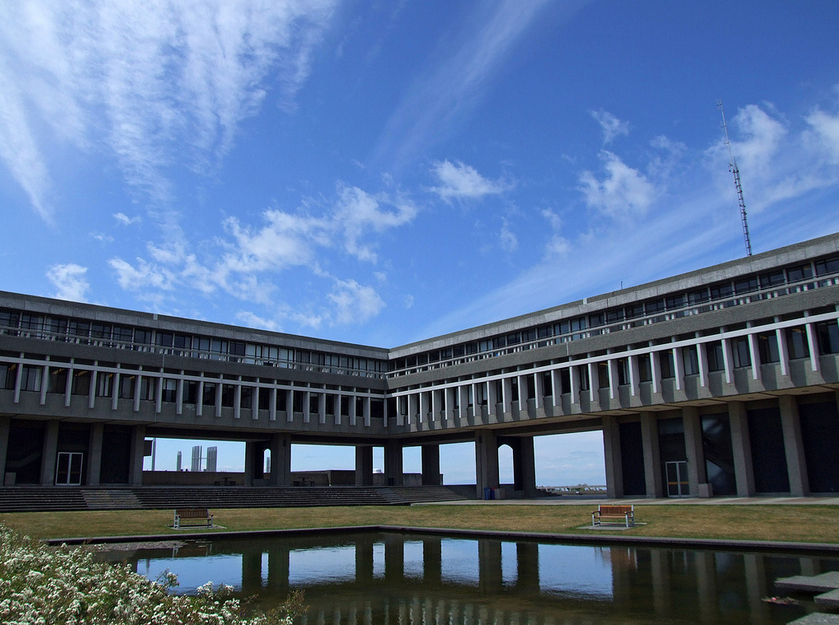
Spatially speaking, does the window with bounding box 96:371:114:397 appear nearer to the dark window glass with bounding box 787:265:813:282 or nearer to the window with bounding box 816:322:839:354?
the window with bounding box 816:322:839:354

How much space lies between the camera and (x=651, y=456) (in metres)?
44.1

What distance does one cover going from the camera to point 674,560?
664 inches

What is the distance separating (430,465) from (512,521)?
36.6 metres

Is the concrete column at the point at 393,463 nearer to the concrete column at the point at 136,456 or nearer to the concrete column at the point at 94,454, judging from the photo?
the concrete column at the point at 136,456

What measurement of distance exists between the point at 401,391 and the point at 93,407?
84.8 feet

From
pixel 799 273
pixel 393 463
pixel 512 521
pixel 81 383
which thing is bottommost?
pixel 512 521

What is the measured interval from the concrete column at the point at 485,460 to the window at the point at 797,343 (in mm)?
25559

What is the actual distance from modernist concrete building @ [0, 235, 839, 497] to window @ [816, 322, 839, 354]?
0.24 feet

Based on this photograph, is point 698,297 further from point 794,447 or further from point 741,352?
point 794,447

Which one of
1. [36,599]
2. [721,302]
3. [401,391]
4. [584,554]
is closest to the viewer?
[36,599]

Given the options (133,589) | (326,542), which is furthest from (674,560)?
(133,589)

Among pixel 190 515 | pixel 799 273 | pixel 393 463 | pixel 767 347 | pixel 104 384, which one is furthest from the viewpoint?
pixel 393 463

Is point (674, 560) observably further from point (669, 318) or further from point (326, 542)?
point (669, 318)

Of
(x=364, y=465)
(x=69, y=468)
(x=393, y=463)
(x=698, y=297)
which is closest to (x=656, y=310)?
(x=698, y=297)
